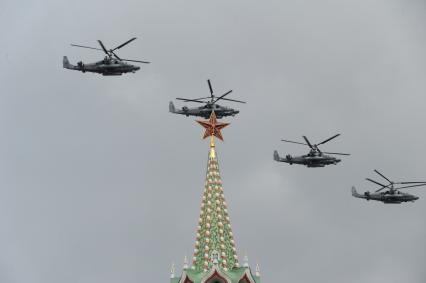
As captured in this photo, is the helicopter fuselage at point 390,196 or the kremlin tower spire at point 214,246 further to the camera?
the helicopter fuselage at point 390,196

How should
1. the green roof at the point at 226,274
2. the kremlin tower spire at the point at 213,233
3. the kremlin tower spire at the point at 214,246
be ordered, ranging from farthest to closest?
the kremlin tower spire at the point at 213,233 → the kremlin tower spire at the point at 214,246 → the green roof at the point at 226,274

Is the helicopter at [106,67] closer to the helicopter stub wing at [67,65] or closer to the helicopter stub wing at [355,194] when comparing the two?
the helicopter stub wing at [67,65]

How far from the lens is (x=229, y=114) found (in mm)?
138375

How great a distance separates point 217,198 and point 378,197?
23385 millimetres

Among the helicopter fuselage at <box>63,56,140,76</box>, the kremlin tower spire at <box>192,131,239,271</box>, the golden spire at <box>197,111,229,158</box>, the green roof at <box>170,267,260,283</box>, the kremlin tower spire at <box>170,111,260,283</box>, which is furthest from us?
the helicopter fuselage at <box>63,56,140,76</box>

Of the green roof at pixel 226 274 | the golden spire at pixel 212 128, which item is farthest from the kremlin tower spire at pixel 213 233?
the golden spire at pixel 212 128

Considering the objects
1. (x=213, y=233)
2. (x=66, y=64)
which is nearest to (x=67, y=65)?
(x=66, y=64)

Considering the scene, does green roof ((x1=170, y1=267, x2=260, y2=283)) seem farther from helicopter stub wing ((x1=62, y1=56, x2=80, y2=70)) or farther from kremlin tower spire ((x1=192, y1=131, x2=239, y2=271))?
helicopter stub wing ((x1=62, y1=56, x2=80, y2=70))

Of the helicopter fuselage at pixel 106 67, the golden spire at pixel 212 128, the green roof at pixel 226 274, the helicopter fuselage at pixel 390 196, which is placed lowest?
the green roof at pixel 226 274

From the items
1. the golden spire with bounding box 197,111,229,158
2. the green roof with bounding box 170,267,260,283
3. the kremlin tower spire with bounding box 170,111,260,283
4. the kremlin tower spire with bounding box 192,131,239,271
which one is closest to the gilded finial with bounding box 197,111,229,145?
the golden spire with bounding box 197,111,229,158

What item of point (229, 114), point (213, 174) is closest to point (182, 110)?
point (229, 114)

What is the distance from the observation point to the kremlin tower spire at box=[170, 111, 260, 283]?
116m

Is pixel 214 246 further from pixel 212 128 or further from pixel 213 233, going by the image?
pixel 212 128

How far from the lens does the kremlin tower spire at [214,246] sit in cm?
11650
